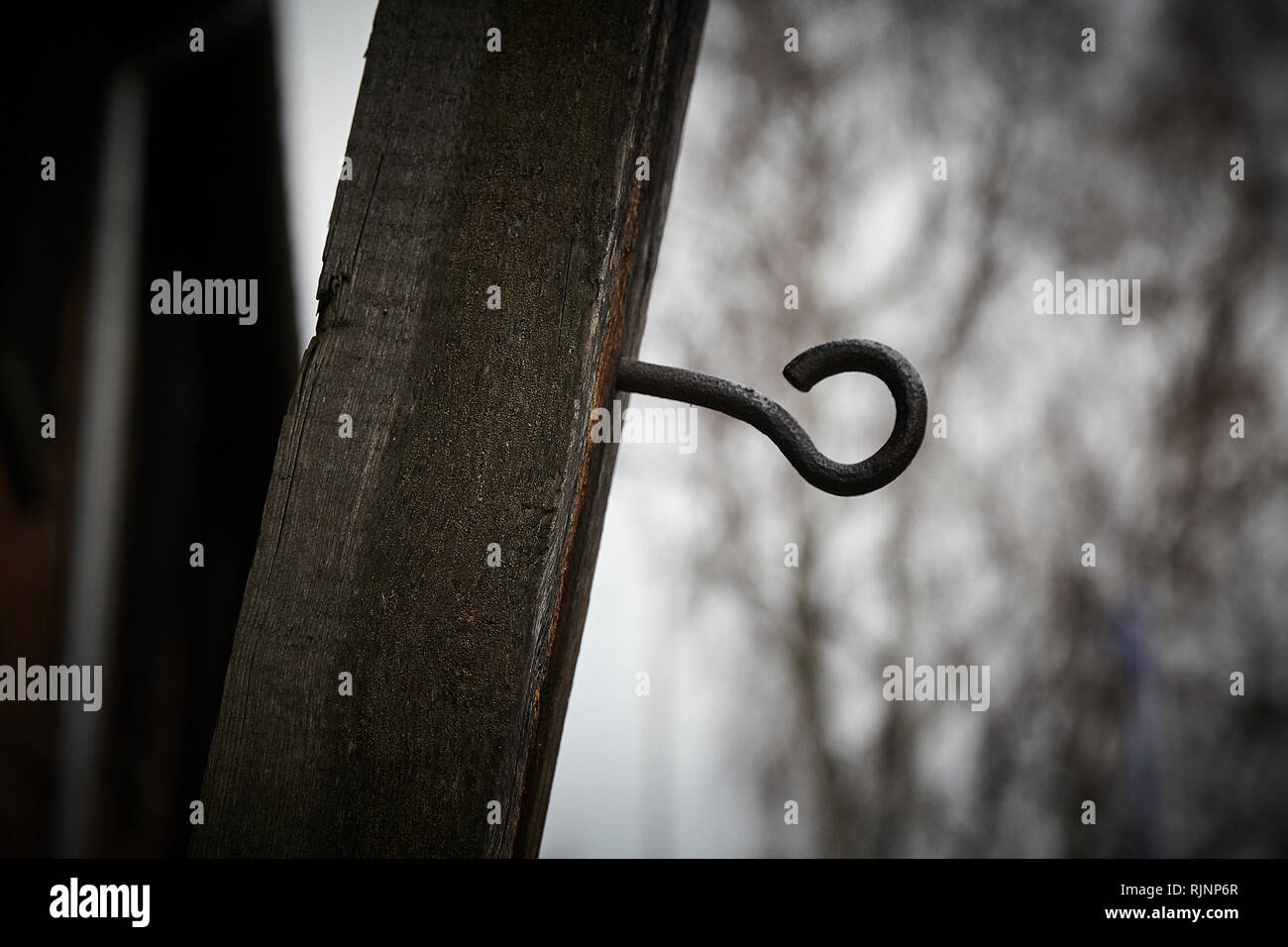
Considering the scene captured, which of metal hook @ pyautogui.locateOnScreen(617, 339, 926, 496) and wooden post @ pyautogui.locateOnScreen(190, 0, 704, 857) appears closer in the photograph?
wooden post @ pyautogui.locateOnScreen(190, 0, 704, 857)

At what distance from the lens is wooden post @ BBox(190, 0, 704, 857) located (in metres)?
0.65

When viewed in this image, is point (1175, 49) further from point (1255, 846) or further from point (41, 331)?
point (41, 331)

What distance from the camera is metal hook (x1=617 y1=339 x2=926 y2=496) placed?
76 centimetres

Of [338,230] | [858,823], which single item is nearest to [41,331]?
[338,230]

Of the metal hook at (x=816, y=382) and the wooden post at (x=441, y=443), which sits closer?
the wooden post at (x=441, y=443)

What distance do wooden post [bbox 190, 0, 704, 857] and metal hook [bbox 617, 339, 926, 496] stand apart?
6 centimetres

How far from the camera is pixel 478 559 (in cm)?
67

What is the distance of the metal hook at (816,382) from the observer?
0.76 metres

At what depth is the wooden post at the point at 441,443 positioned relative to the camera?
65cm

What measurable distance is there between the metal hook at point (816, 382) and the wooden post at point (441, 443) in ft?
0.20

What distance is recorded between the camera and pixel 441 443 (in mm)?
690
